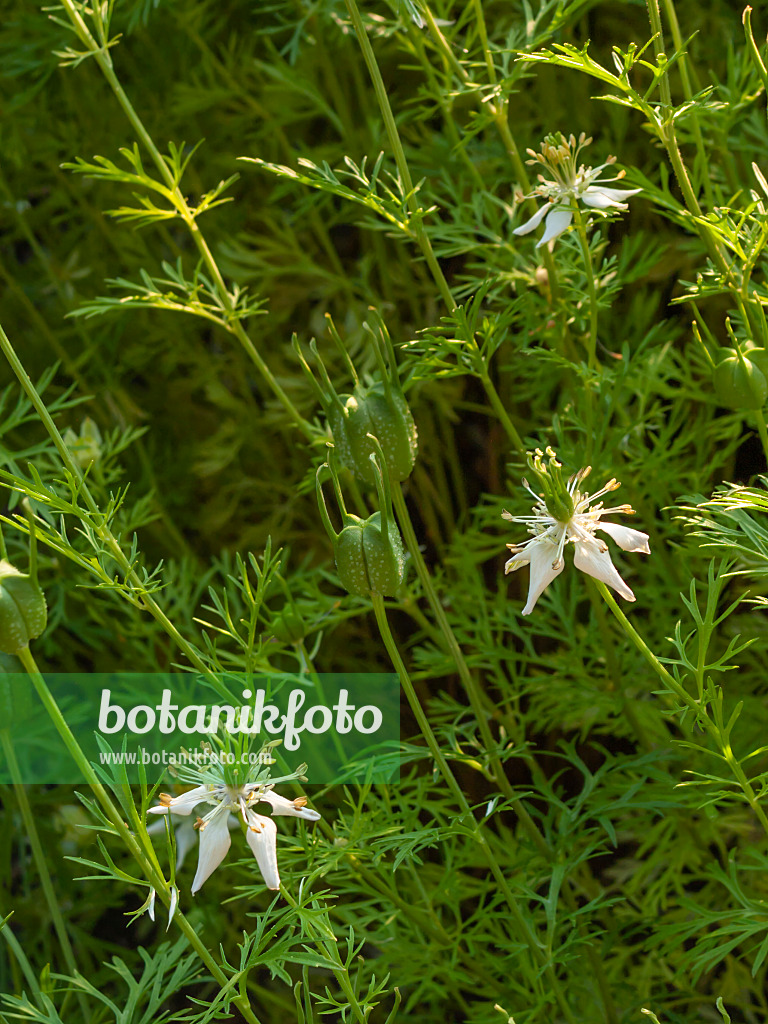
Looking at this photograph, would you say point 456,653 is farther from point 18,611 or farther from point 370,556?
point 18,611

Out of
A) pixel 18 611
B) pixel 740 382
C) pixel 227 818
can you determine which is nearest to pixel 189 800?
pixel 227 818

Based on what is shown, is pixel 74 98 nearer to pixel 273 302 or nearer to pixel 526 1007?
pixel 273 302

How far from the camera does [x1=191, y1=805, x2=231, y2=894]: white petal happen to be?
0.51 m

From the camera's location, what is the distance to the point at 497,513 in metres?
0.89

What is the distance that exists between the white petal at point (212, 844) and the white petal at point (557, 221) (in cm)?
40

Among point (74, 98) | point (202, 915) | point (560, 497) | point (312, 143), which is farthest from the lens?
point (312, 143)

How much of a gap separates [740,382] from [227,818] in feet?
1.27

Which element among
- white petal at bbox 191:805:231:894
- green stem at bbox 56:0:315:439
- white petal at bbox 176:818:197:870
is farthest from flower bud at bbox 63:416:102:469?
white petal at bbox 191:805:231:894

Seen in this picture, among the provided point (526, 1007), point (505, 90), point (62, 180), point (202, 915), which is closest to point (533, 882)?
point (526, 1007)

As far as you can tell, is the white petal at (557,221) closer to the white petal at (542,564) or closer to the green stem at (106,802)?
the white petal at (542,564)

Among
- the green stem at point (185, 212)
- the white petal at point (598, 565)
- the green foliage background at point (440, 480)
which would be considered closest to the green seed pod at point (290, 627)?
the green foliage background at point (440, 480)

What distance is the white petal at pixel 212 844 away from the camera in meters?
0.51

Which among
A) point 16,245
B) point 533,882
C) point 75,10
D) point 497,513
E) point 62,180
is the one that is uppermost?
point 75,10

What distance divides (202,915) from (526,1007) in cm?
29
